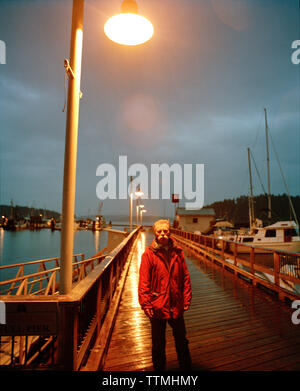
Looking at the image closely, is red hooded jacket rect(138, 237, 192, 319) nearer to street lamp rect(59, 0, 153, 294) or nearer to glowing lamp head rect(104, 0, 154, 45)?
street lamp rect(59, 0, 153, 294)

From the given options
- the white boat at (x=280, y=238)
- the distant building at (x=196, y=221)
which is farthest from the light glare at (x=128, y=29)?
the distant building at (x=196, y=221)

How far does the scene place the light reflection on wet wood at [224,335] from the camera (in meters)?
3.64

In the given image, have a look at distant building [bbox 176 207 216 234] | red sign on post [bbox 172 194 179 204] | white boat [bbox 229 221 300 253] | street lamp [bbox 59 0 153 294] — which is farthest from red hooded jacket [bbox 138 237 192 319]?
red sign on post [bbox 172 194 179 204]

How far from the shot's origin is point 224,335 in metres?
4.61

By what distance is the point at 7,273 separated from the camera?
42.0 metres

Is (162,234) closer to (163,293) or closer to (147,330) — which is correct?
(163,293)

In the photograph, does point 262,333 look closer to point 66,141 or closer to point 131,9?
point 66,141

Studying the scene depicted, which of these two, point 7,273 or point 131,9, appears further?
point 7,273

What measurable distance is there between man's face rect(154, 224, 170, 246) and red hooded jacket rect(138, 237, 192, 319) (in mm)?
64

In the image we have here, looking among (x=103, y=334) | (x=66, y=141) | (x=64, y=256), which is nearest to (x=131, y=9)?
(x=66, y=141)

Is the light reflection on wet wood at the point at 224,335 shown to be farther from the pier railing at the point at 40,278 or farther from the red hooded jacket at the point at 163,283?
the pier railing at the point at 40,278

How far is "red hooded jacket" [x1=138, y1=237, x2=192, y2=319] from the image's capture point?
283cm

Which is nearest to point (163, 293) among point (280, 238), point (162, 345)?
point (162, 345)

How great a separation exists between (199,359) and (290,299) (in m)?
3.88
